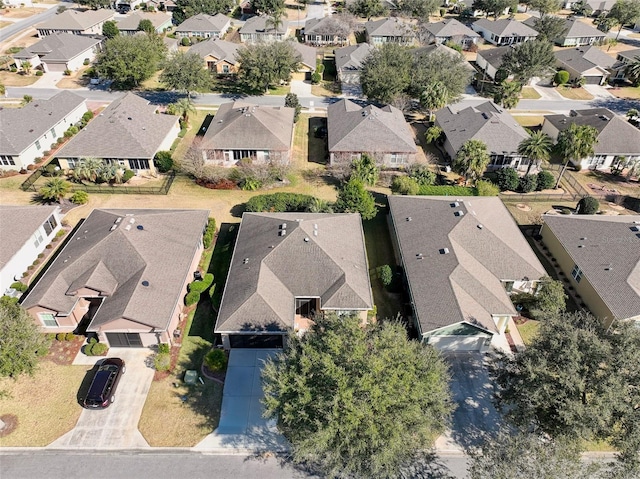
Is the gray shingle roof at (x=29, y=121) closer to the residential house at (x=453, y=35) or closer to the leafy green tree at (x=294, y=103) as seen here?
the leafy green tree at (x=294, y=103)

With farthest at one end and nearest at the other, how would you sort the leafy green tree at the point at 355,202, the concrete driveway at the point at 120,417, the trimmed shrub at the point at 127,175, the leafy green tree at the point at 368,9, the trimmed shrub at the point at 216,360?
1. the leafy green tree at the point at 368,9
2. the trimmed shrub at the point at 127,175
3. the leafy green tree at the point at 355,202
4. the trimmed shrub at the point at 216,360
5. the concrete driveway at the point at 120,417

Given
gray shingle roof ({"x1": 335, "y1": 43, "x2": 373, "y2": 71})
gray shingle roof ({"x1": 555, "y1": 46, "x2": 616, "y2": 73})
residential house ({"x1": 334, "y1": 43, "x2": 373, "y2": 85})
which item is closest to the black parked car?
residential house ({"x1": 334, "y1": 43, "x2": 373, "y2": 85})

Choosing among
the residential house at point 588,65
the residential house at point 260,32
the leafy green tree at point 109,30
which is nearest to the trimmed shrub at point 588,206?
the residential house at point 588,65

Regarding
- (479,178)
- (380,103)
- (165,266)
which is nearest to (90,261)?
(165,266)

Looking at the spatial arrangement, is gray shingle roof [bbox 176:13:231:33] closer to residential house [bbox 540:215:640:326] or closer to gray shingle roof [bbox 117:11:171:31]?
gray shingle roof [bbox 117:11:171:31]

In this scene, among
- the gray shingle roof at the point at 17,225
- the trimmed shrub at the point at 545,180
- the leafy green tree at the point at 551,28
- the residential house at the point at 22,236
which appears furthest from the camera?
the leafy green tree at the point at 551,28

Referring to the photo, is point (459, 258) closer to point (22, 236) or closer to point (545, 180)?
point (545, 180)
